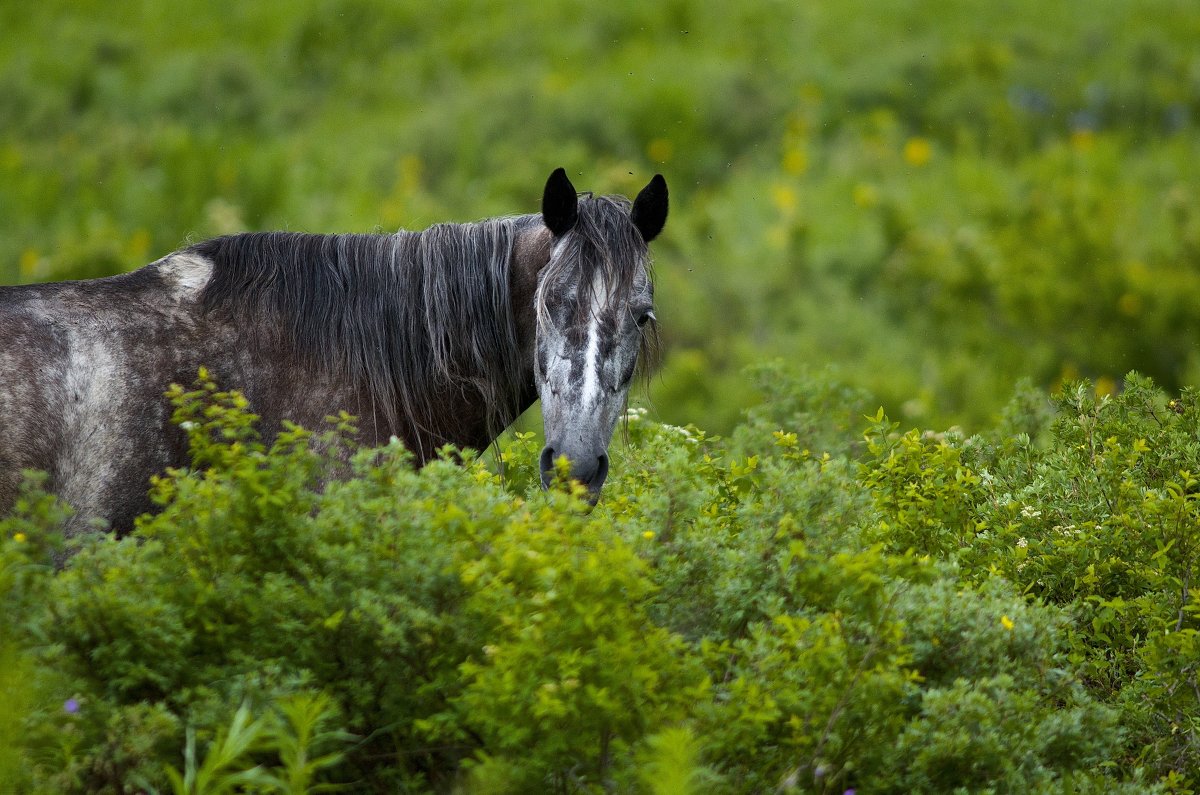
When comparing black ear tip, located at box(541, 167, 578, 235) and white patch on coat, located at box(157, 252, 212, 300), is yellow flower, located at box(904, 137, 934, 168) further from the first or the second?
white patch on coat, located at box(157, 252, 212, 300)

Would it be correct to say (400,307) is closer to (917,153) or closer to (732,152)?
(732,152)

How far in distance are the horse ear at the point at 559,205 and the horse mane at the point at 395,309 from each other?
30cm

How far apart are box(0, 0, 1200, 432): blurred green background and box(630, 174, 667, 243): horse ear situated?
4440mm

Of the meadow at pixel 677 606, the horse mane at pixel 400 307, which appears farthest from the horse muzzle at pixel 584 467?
the horse mane at pixel 400 307

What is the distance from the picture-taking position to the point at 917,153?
42.3 ft

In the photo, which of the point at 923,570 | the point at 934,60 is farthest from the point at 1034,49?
the point at 923,570

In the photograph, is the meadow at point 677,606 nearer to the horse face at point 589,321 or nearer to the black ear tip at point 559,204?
the horse face at point 589,321

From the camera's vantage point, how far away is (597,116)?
42.8 feet

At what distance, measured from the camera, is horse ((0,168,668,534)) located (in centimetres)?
390

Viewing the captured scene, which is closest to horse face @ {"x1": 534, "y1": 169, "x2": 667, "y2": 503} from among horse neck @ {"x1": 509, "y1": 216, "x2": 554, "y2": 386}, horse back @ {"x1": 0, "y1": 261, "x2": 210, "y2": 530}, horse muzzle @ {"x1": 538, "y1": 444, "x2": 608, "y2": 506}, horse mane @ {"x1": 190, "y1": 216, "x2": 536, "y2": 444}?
horse muzzle @ {"x1": 538, "y1": 444, "x2": 608, "y2": 506}

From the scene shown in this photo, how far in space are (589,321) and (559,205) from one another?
0.44 m

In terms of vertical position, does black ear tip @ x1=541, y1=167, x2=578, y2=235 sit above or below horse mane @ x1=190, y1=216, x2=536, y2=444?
above

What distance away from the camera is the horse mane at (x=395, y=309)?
4363mm

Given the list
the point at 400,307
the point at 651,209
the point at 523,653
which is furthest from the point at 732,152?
the point at 523,653
